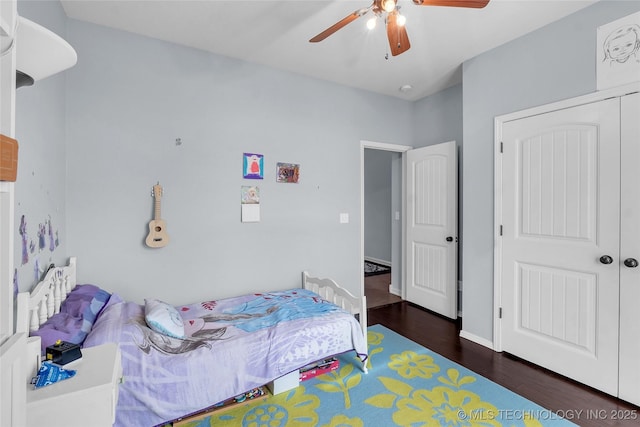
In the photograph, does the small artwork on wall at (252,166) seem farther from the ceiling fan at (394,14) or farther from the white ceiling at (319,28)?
the ceiling fan at (394,14)

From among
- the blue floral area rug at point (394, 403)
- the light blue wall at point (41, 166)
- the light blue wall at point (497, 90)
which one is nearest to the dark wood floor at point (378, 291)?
the light blue wall at point (497, 90)

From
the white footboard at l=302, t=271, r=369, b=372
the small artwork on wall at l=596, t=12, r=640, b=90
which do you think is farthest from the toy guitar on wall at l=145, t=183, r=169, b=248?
the small artwork on wall at l=596, t=12, r=640, b=90

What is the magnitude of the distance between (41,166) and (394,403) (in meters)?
2.49

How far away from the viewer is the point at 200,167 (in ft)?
9.11

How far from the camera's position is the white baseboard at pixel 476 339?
9.29ft

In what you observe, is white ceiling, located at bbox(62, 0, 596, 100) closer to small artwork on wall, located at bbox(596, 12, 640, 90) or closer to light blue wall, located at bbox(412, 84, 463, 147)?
small artwork on wall, located at bbox(596, 12, 640, 90)

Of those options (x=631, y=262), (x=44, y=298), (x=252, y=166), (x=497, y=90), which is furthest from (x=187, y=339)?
(x=497, y=90)

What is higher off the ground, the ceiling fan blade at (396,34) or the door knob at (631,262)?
the ceiling fan blade at (396,34)

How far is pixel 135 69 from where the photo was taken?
2523mm

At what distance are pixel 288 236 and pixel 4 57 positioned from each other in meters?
2.57

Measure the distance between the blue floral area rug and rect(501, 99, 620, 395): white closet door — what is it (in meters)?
0.59

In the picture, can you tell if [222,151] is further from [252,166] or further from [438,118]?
[438,118]

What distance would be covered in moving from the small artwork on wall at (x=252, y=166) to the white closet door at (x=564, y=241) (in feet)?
7.09

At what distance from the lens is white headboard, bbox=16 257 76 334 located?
50.3 inches
